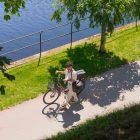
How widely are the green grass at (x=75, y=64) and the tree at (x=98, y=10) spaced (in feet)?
4.87

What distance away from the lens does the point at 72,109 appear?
1527 cm

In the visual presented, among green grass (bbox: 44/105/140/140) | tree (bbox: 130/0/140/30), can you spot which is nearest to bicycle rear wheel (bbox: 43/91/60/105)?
green grass (bbox: 44/105/140/140)

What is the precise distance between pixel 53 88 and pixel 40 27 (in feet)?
46.5

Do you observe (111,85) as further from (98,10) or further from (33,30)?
(33,30)

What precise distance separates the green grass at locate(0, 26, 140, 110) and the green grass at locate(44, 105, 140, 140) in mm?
5279

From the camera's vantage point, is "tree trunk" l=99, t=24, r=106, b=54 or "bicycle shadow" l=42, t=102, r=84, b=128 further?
"tree trunk" l=99, t=24, r=106, b=54

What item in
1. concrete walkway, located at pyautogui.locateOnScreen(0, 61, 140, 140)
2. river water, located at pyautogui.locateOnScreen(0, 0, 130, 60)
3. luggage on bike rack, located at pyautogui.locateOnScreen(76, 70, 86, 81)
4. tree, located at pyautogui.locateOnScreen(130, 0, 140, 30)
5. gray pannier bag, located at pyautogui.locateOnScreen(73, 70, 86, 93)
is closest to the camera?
concrete walkway, located at pyautogui.locateOnScreen(0, 61, 140, 140)

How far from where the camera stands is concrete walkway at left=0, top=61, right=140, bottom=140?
14.2 meters

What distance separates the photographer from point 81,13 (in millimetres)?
17609

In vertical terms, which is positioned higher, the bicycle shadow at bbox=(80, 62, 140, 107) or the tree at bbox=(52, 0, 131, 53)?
the tree at bbox=(52, 0, 131, 53)

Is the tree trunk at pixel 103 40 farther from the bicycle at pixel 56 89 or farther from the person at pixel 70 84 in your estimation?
the person at pixel 70 84

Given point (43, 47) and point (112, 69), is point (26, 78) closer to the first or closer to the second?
point (112, 69)

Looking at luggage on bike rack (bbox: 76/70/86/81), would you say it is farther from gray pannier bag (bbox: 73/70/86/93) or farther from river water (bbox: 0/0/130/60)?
river water (bbox: 0/0/130/60)

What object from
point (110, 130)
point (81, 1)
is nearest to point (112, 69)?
point (81, 1)
